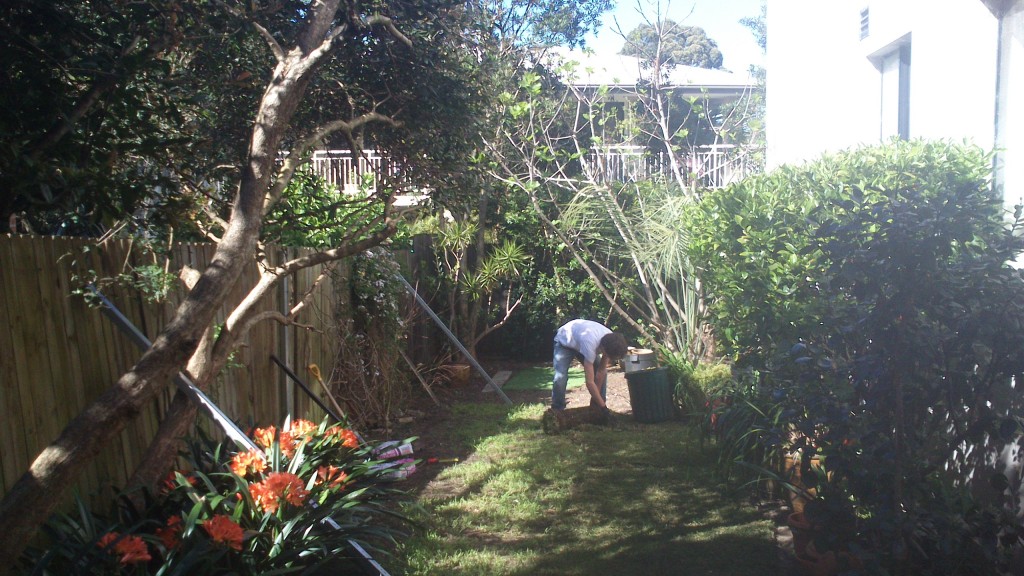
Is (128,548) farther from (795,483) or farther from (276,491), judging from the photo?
(795,483)

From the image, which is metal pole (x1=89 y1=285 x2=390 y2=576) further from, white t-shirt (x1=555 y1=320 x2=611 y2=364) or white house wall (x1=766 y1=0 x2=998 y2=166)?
white house wall (x1=766 y1=0 x2=998 y2=166)

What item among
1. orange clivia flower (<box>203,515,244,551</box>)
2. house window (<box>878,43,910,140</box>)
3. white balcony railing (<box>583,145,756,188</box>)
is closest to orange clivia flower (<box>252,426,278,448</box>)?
orange clivia flower (<box>203,515,244,551</box>)

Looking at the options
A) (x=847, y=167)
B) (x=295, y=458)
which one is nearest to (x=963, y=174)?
(x=847, y=167)

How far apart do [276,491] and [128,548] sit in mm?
871

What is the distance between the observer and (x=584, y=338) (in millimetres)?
9211

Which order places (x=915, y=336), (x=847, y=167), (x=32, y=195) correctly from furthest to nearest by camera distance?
(x=847, y=167) → (x=915, y=336) → (x=32, y=195)

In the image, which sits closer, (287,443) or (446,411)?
(287,443)

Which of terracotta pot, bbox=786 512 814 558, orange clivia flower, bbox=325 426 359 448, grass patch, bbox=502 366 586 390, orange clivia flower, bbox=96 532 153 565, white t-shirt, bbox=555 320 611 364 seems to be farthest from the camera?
grass patch, bbox=502 366 586 390

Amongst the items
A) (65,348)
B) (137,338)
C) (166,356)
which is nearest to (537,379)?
(137,338)

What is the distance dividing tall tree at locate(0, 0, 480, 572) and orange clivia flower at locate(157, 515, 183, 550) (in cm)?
42

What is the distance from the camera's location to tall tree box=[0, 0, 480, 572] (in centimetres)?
311

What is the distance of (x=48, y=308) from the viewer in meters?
3.83

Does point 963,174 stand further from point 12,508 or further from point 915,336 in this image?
point 12,508

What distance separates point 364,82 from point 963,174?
4.45 meters
